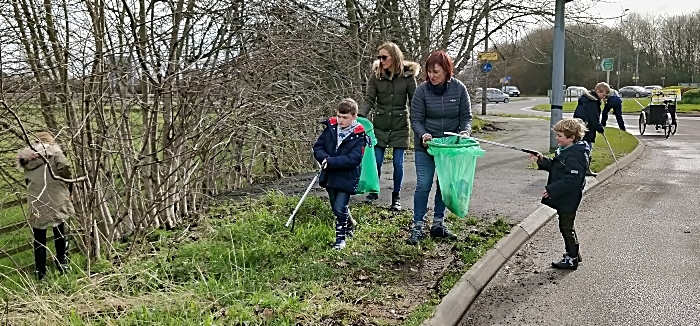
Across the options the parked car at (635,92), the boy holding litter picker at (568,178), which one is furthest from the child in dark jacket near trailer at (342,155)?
the parked car at (635,92)

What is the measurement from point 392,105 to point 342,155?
66.5 inches

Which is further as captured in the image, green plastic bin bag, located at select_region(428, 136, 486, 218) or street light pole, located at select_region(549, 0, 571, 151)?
street light pole, located at select_region(549, 0, 571, 151)

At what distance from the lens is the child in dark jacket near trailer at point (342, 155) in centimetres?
513

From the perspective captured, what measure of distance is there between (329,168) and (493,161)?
690 centimetres

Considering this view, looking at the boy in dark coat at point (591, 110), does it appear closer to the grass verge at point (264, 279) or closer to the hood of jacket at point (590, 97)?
the hood of jacket at point (590, 97)

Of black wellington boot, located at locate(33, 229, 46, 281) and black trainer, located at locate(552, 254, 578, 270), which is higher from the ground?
black wellington boot, located at locate(33, 229, 46, 281)

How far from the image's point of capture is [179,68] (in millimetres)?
5023

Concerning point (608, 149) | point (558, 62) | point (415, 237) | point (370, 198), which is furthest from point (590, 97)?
point (415, 237)

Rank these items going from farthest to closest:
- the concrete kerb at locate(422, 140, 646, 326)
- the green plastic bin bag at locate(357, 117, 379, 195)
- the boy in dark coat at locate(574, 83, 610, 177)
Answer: the boy in dark coat at locate(574, 83, 610, 177) → the green plastic bin bag at locate(357, 117, 379, 195) → the concrete kerb at locate(422, 140, 646, 326)

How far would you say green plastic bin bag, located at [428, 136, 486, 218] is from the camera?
507 centimetres

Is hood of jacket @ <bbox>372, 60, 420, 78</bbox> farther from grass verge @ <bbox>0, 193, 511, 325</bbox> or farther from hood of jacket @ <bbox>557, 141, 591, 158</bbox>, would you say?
hood of jacket @ <bbox>557, 141, 591, 158</bbox>

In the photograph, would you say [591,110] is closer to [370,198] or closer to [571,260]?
[370,198]

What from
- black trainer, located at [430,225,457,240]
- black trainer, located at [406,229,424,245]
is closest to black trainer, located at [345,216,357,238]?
black trainer, located at [406,229,424,245]

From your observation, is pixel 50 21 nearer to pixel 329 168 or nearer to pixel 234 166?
pixel 329 168
